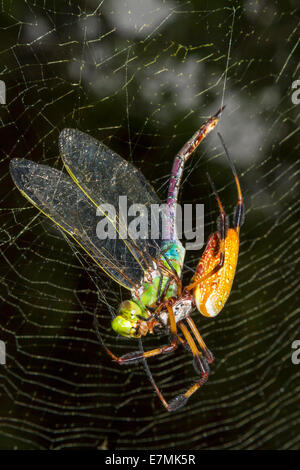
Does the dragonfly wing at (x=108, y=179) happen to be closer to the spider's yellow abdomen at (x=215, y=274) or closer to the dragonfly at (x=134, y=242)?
the dragonfly at (x=134, y=242)

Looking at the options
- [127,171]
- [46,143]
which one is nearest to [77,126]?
[46,143]

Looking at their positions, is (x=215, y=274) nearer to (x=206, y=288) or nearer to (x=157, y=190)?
(x=206, y=288)

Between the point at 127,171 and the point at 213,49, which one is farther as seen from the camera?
the point at 213,49

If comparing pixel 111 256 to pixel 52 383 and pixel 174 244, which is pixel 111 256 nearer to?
pixel 174 244

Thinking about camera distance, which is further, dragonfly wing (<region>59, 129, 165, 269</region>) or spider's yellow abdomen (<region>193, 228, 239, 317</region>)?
spider's yellow abdomen (<region>193, 228, 239, 317</region>)

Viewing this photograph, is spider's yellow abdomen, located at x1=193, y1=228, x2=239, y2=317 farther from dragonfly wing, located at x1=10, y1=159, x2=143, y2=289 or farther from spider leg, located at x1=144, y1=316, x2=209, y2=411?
dragonfly wing, located at x1=10, y1=159, x2=143, y2=289

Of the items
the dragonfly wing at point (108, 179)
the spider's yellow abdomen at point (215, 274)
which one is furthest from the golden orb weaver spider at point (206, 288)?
the dragonfly wing at point (108, 179)

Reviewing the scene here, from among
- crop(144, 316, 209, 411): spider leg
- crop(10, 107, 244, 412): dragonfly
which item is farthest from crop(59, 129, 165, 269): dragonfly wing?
crop(144, 316, 209, 411): spider leg
